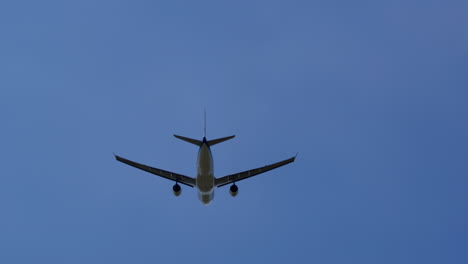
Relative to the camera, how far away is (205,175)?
2128 inches

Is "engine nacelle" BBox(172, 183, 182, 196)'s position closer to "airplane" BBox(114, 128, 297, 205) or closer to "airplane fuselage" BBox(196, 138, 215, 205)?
"airplane" BBox(114, 128, 297, 205)

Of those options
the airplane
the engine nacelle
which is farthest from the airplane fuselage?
the engine nacelle

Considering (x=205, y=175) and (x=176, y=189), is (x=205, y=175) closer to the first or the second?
(x=205, y=175)

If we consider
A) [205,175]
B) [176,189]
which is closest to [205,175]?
[205,175]

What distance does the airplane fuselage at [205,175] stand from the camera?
171ft

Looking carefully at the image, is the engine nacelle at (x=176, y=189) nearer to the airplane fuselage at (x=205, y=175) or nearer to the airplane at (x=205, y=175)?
the airplane at (x=205, y=175)

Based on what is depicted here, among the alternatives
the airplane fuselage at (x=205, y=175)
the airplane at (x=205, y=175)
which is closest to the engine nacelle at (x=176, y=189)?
the airplane at (x=205, y=175)

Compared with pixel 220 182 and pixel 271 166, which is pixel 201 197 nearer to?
pixel 220 182

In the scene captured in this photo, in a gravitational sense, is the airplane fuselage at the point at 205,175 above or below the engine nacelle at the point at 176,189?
below

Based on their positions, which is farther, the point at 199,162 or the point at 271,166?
the point at 271,166

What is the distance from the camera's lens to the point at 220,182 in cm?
5856

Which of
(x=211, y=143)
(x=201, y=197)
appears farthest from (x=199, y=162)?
(x=201, y=197)

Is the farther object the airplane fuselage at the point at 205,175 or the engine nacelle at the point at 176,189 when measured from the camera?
the engine nacelle at the point at 176,189

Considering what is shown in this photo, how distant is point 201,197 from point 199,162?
6393 millimetres
